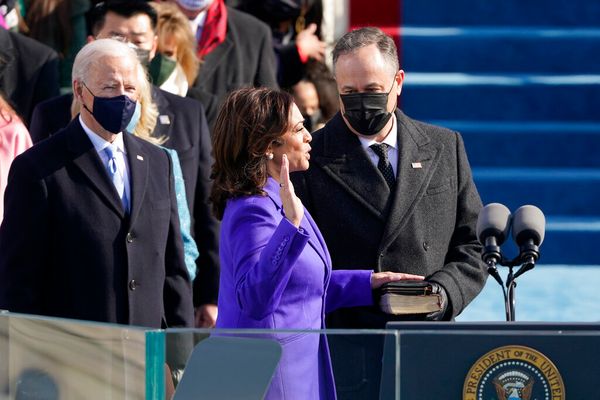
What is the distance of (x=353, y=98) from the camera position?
191 inches

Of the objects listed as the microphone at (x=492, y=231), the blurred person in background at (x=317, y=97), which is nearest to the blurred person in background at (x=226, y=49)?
the blurred person in background at (x=317, y=97)

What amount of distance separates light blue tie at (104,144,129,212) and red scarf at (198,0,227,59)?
260 centimetres

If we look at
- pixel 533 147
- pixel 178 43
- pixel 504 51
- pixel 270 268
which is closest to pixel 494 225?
pixel 270 268

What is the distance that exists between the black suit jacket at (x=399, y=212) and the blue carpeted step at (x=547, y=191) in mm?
4056

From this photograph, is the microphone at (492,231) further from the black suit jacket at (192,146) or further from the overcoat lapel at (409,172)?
the black suit jacket at (192,146)

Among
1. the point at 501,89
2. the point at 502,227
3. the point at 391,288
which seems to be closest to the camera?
the point at 502,227

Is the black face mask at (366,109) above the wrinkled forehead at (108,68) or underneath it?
underneath

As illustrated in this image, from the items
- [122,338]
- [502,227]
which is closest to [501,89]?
[502,227]

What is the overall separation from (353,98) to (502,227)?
1.07 m

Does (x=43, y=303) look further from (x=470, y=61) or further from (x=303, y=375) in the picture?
(x=470, y=61)

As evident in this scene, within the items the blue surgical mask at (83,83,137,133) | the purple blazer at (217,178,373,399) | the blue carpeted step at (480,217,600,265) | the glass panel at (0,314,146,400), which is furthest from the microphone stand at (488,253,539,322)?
the blue carpeted step at (480,217,600,265)

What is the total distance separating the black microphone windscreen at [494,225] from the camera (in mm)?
3914

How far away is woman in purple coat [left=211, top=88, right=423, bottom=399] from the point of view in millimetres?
3988

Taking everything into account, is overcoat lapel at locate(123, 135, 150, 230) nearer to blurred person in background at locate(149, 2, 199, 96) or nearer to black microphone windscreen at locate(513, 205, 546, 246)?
black microphone windscreen at locate(513, 205, 546, 246)
